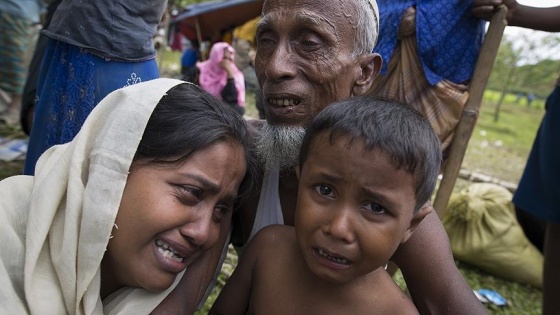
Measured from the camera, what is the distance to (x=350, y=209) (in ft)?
4.66

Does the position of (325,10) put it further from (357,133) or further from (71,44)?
(71,44)

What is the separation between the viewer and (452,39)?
2830 mm

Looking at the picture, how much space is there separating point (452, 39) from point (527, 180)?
3.26ft

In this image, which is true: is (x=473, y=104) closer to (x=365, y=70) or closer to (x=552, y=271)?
(x=365, y=70)

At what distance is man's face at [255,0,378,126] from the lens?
194cm

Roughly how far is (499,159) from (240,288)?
9985 millimetres

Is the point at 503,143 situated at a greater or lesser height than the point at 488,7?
lesser

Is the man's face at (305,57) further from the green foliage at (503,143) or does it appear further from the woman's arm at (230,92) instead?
the woman's arm at (230,92)

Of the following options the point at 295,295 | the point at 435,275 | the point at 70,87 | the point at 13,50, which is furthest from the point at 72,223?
the point at 13,50

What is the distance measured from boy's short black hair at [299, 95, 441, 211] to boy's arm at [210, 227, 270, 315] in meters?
0.50

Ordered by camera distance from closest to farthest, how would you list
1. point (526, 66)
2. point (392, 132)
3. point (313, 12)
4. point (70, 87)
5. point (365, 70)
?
point (392, 132) < point (313, 12) < point (365, 70) < point (70, 87) < point (526, 66)

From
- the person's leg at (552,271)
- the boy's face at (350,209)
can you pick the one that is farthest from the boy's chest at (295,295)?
the person's leg at (552,271)

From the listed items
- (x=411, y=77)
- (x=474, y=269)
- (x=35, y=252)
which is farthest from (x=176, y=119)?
(x=474, y=269)

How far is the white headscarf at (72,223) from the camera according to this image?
1469mm
